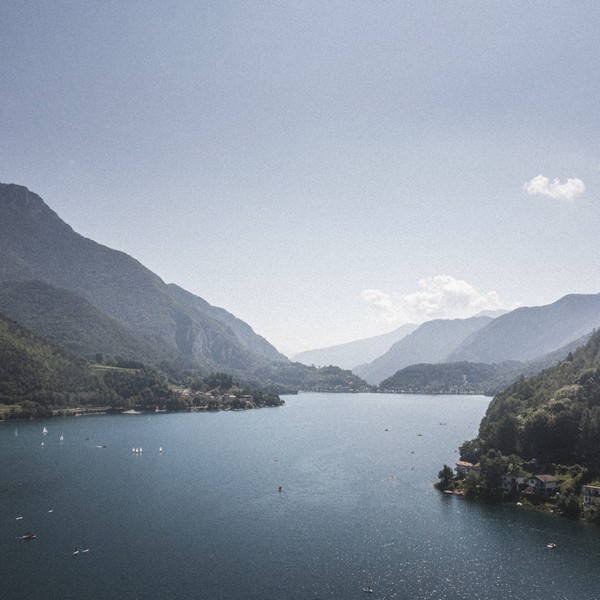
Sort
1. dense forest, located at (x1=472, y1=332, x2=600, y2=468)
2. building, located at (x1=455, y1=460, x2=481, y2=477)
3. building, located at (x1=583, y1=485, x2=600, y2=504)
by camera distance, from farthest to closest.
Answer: building, located at (x1=455, y1=460, x2=481, y2=477), dense forest, located at (x1=472, y1=332, x2=600, y2=468), building, located at (x1=583, y1=485, x2=600, y2=504)

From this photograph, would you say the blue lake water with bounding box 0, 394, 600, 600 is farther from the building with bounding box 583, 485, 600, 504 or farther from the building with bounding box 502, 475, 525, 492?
the building with bounding box 502, 475, 525, 492

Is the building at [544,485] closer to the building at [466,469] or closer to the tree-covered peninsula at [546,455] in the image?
the tree-covered peninsula at [546,455]

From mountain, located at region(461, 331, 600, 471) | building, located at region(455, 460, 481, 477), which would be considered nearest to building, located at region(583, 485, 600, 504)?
mountain, located at region(461, 331, 600, 471)

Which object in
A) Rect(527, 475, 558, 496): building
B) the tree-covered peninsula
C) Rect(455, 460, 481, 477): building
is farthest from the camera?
→ Rect(455, 460, 481, 477): building

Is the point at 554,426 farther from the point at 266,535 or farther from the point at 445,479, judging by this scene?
the point at 266,535

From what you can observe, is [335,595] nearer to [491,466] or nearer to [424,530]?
[424,530]

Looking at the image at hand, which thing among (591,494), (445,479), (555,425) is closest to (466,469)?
(445,479)

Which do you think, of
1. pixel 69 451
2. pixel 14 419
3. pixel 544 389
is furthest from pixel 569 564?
pixel 14 419
